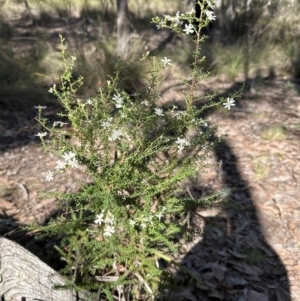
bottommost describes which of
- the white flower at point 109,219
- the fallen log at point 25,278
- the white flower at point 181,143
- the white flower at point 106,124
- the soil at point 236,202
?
the soil at point 236,202

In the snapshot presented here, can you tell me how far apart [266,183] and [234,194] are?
353 millimetres

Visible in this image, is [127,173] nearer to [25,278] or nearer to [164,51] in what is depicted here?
[25,278]

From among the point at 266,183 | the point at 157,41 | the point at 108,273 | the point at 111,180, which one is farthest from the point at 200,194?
the point at 157,41

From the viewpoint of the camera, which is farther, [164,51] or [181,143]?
[164,51]

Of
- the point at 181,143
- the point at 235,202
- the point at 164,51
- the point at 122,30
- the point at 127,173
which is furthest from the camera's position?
A: the point at 164,51

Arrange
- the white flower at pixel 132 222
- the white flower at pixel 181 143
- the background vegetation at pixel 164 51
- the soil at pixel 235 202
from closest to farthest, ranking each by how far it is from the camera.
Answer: the white flower at pixel 181 143 < the white flower at pixel 132 222 < the soil at pixel 235 202 < the background vegetation at pixel 164 51

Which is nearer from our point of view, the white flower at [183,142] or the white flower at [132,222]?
the white flower at [183,142]

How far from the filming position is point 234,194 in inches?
130

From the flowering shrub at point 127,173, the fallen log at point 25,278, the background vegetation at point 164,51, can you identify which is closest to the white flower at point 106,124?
the flowering shrub at point 127,173

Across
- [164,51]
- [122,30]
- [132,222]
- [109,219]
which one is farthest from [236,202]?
[164,51]

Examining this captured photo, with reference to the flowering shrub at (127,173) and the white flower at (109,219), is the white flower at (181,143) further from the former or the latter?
the white flower at (109,219)

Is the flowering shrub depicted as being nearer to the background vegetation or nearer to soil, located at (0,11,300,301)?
soil, located at (0,11,300,301)

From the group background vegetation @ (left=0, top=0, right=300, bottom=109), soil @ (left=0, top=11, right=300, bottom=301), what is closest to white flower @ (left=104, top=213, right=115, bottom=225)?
soil @ (left=0, top=11, right=300, bottom=301)

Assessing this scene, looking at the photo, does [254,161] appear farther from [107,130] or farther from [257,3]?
[257,3]
